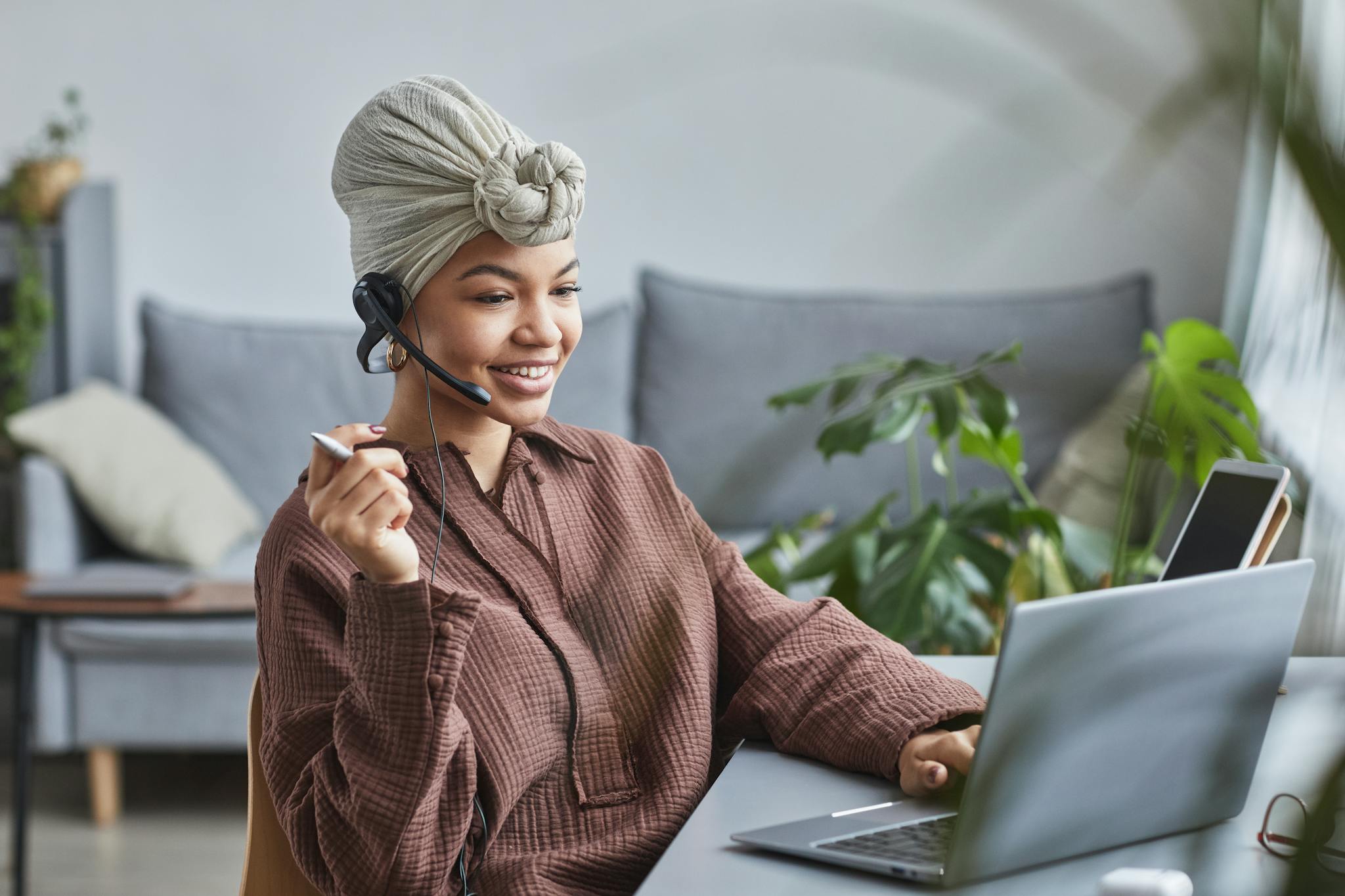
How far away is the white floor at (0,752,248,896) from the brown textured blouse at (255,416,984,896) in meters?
1.61

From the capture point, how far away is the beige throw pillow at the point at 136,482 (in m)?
2.91

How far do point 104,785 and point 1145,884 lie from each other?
8.45 ft

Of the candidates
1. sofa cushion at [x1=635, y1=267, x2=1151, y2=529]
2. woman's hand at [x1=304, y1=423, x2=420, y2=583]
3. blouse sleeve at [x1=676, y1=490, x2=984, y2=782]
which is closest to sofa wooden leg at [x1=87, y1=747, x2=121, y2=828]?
sofa cushion at [x1=635, y1=267, x2=1151, y2=529]

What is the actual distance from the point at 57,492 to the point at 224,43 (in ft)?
4.45

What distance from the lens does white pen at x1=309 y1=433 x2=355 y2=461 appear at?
799 millimetres

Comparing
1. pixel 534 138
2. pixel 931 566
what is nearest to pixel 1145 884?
pixel 931 566

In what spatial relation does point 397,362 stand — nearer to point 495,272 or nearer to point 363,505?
point 495,272

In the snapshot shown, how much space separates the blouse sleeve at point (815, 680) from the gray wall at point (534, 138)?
93.8 inches

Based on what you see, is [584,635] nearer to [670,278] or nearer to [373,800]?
[373,800]

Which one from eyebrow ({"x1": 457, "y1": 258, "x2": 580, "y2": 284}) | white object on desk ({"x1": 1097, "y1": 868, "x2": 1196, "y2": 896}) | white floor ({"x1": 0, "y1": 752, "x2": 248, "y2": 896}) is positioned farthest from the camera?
white floor ({"x1": 0, "y1": 752, "x2": 248, "y2": 896})

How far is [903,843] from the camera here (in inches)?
29.6

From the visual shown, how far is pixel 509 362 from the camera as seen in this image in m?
1.04

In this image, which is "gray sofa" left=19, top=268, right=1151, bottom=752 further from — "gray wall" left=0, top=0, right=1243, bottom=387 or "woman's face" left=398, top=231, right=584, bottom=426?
"woman's face" left=398, top=231, right=584, bottom=426

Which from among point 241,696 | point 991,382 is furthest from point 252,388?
point 991,382
